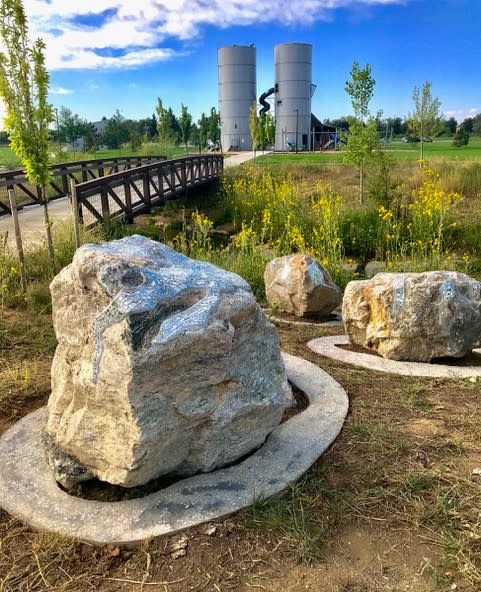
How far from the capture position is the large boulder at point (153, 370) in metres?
2.34

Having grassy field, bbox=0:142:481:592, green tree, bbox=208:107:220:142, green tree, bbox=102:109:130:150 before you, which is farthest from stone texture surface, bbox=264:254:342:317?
green tree, bbox=102:109:130:150

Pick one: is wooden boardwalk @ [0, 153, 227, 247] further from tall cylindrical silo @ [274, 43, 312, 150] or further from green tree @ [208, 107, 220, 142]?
green tree @ [208, 107, 220, 142]

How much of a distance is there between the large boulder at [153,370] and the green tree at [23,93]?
4219mm

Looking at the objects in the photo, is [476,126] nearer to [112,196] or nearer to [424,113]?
[424,113]

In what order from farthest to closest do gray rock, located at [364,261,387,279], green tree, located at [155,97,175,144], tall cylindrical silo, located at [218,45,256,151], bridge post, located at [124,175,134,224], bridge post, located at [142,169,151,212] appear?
tall cylindrical silo, located at [218,45,256,151] → green tree, located at [155,97,175,144] → bridge post, located at [142,169,151,212] → bridge post, located at [124,175,134,224] → gray rock, located at [364,261,387,279]

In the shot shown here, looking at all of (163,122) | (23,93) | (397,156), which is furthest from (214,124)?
(23,93)

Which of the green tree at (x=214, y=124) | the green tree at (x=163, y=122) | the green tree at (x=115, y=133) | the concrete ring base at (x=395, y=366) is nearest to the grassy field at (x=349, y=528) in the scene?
the concrete ring base at (x=395, y=366)

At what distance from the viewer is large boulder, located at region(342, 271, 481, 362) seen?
4223mm

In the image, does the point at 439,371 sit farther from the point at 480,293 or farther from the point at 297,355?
the point at 297,355

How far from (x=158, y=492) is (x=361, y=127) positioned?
1240 centimetres

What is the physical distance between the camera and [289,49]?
1704 inches

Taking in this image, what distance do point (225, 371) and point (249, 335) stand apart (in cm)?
28

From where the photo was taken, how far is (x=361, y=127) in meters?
13.4

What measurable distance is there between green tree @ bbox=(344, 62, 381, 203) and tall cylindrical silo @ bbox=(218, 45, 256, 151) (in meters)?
31.6
